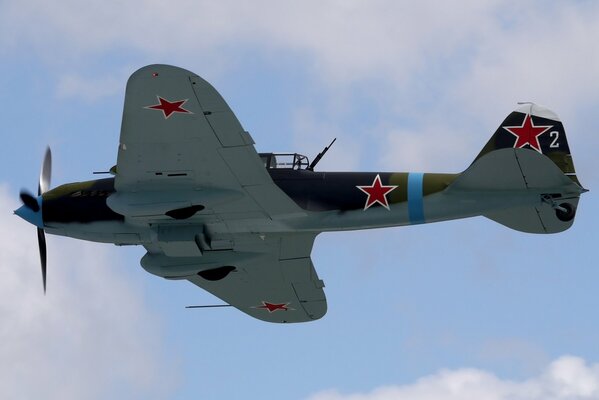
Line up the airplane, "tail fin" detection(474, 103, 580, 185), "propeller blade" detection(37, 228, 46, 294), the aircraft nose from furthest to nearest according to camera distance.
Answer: "propeller blade" detection(37, 228, 46, 294)
the aircraft nose
"tail fin" detection(474, 103, 580, 185)
the airplane

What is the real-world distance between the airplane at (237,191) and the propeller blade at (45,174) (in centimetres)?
112

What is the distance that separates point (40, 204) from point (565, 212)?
33.6ft

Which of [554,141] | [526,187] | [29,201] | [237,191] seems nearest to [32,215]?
[29,201]

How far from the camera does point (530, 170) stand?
25.3 meters

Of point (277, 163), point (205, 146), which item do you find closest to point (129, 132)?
point (205, 146)

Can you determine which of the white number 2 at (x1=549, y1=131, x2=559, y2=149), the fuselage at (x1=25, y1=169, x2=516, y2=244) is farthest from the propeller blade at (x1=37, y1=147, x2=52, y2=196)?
the white number 2 at (x1=549, y1=131, x2=559, y2=149)

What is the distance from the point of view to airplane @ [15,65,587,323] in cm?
2519

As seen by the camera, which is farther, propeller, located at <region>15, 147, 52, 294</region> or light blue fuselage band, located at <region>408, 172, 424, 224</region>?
propeller, located at <region>15, 147, 52, 294</region>

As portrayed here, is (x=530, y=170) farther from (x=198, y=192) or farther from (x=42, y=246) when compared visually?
(x=42, y=246)

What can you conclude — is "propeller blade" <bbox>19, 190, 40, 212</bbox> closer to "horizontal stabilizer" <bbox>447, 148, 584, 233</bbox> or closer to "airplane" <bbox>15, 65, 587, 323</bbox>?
"airplane" <bbox>15, 65, 587, 323</bbox>

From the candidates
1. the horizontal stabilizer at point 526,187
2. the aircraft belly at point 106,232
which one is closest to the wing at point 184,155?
the aircraft belly at point 106,232

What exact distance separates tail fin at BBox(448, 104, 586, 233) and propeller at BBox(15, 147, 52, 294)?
835cm

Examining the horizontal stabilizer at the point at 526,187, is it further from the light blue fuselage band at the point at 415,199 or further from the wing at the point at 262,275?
the wing at the point at 262,275

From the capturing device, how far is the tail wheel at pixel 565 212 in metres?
25.7
